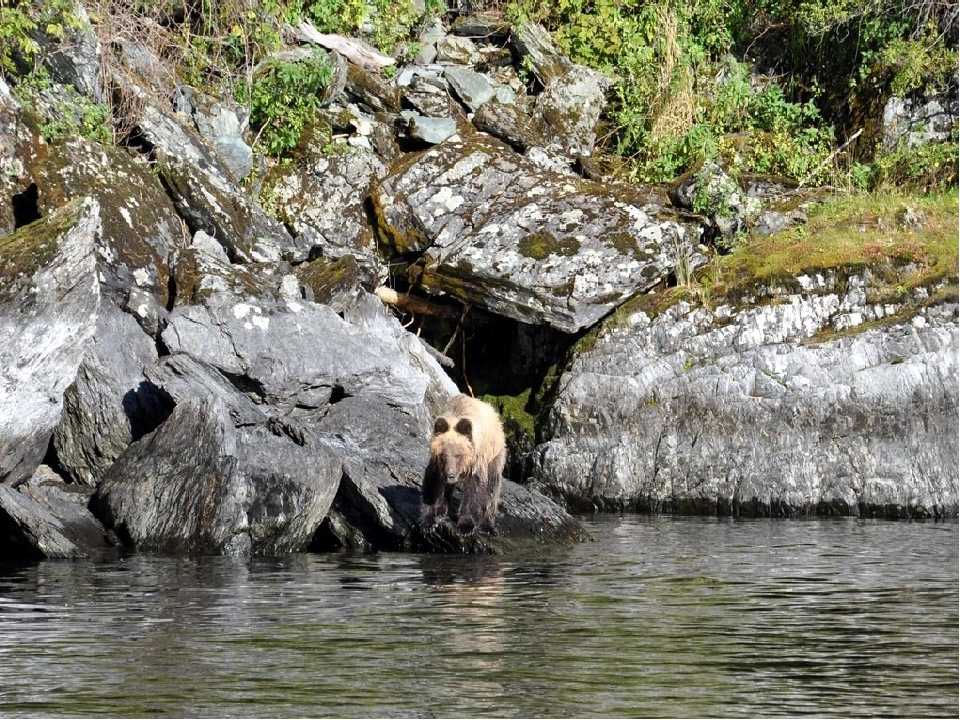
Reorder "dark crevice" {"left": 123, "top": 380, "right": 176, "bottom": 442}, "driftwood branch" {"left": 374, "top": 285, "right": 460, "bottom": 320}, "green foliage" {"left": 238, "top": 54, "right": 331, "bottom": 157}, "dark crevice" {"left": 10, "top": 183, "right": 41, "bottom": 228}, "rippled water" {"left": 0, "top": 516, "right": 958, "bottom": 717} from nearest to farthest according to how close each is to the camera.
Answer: "rippled water" {"left": 0, "top": 516, "right": 958, "bottom": 717}, "dark crevice" {"left": 123, "top": 380, "right": 176, "bottom": 442}, "dark crevice" {"left": 10, "top": 183, "right": 41, "bottom": 228}, "driftwood branch" {"left": 374, "top": 285, "right": 460, "bottom": 320}, "green foliage" {"left": 238, "top": 54, "right": 331, "bottom": 157}

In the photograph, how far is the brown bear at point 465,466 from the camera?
517 inches

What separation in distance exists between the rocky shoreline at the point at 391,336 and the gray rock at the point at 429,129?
4cm

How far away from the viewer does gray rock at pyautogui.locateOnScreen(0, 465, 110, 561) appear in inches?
510

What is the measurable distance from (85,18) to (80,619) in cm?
1253

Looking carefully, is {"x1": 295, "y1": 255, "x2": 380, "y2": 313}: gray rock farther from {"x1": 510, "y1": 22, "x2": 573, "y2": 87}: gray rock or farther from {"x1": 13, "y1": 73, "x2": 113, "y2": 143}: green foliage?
{"x1": 510, "y1": 22, "x2": 573, "y2": 87}: gray rock

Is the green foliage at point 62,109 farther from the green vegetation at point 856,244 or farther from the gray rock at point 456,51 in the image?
the green vegetation at point 856,244

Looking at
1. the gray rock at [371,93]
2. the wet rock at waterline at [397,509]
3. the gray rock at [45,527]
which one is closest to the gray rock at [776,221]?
the gray rock at [371,93]

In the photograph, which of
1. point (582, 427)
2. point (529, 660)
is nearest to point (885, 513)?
point (582, 427)

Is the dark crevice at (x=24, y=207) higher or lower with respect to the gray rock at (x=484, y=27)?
lower

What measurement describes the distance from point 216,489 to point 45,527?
154cm

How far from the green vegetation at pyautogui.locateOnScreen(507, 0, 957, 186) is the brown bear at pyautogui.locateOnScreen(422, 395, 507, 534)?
33.0ft

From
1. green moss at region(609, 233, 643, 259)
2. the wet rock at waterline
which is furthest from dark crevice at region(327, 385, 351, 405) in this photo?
green moss at region(609, 233, 643, 259)

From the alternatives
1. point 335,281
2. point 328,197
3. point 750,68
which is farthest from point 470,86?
point 335,281

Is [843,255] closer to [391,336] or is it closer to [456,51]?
[391,336]
